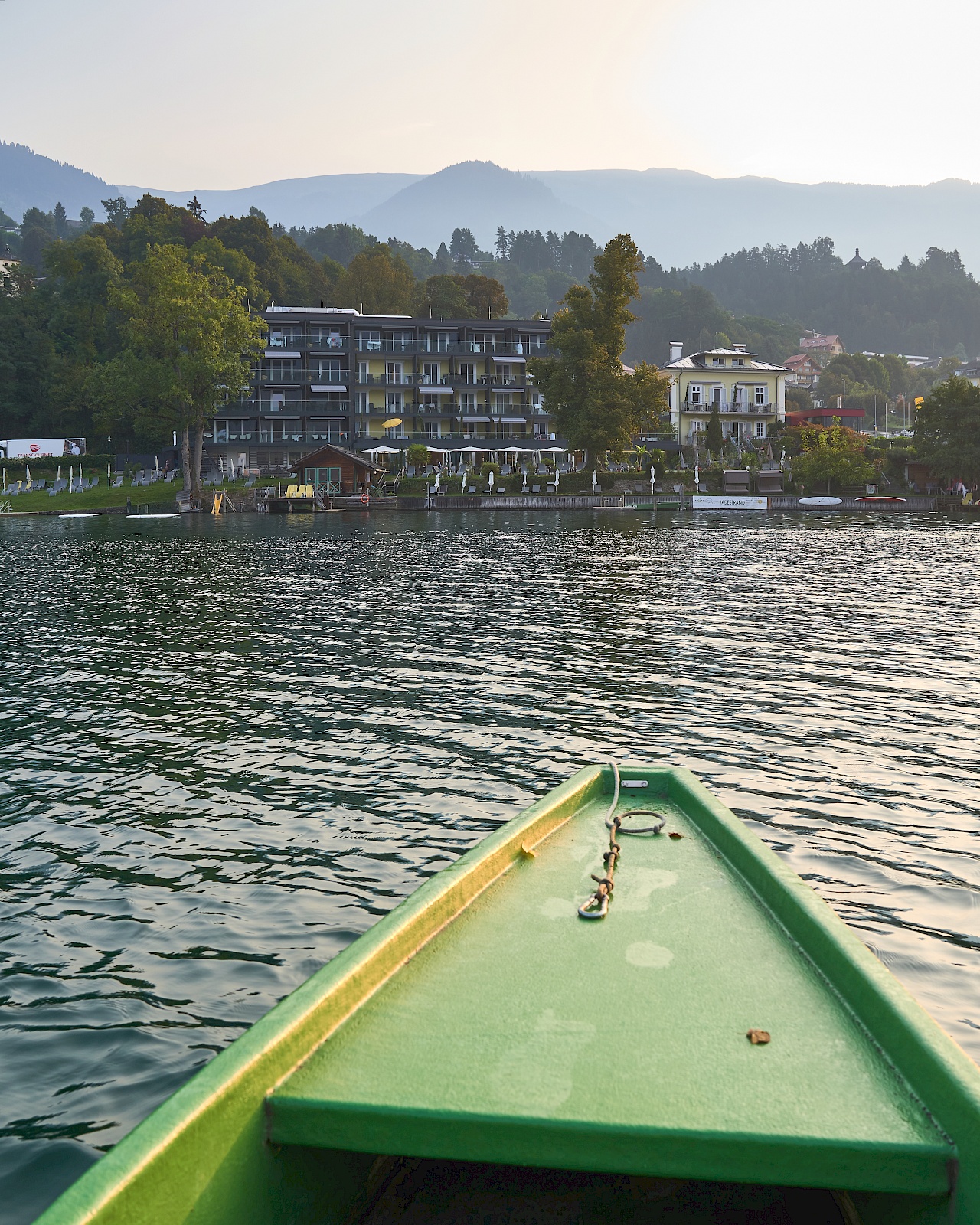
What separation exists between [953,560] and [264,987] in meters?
35.7

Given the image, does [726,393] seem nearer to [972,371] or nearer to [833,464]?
[833,464]

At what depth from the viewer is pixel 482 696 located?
1531 centimetres

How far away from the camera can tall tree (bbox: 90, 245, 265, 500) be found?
72625 mm

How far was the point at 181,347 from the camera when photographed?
74500 mm

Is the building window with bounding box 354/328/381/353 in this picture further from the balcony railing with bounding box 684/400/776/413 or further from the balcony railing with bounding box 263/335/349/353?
the balcony railing with bounding box 684/400/776/413

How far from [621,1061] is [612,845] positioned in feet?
7.61

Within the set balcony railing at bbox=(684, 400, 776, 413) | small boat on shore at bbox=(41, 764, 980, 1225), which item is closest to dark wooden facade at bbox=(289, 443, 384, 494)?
balcony railing at bbox=(684, 400, 776, 413)

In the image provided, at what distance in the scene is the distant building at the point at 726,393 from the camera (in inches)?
3935

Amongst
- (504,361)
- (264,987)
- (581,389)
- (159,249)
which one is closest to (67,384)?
(159,249)

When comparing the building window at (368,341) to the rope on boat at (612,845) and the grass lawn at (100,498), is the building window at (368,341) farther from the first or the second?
the rope on boat at (612,845)

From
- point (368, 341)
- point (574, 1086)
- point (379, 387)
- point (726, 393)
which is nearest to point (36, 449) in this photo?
point (379, 387)

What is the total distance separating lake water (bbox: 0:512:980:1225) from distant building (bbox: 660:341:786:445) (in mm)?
73474

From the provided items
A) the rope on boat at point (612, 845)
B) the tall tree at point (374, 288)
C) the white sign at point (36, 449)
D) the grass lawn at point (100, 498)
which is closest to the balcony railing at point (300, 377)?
the grass lawn at point (100, 498)

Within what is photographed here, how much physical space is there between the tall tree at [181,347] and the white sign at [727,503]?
3617 centimetres
